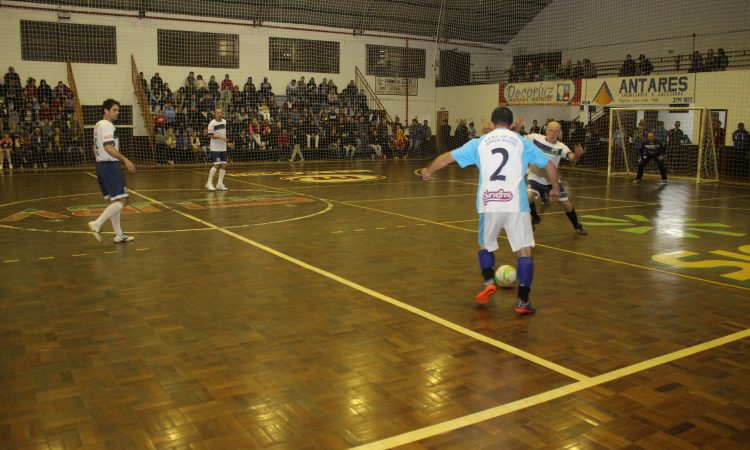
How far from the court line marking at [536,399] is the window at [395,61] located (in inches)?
1183

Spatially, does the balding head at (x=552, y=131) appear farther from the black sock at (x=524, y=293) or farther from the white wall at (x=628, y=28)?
the white wall at (x=628, y=28)

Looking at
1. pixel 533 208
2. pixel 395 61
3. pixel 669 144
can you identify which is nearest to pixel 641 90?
pixel 669 144

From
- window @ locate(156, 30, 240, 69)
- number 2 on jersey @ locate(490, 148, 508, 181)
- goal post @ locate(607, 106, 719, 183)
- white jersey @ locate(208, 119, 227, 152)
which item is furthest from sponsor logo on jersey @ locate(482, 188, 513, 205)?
window @ locate(156, 30, 240, 69)

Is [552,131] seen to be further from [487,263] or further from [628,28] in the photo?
[628,28]

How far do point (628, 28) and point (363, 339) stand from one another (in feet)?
97.3

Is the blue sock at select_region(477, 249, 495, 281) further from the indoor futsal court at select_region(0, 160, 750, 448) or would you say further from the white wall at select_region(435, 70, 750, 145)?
the white wall at select_region(435, 70, 750, 145)

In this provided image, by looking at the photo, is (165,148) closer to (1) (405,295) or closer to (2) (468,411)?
(1) (405,295)

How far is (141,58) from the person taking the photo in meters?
28.1

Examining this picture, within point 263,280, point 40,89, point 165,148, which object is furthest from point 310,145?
point 263,280

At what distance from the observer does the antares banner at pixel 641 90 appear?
24.4 meters

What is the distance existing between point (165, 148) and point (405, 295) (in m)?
21.3

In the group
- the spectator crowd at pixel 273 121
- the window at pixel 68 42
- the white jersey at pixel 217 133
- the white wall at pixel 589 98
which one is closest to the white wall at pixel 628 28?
the white wall at pixel 589 98

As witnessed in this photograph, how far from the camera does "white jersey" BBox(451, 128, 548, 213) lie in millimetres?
6250

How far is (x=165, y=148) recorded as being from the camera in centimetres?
2612
